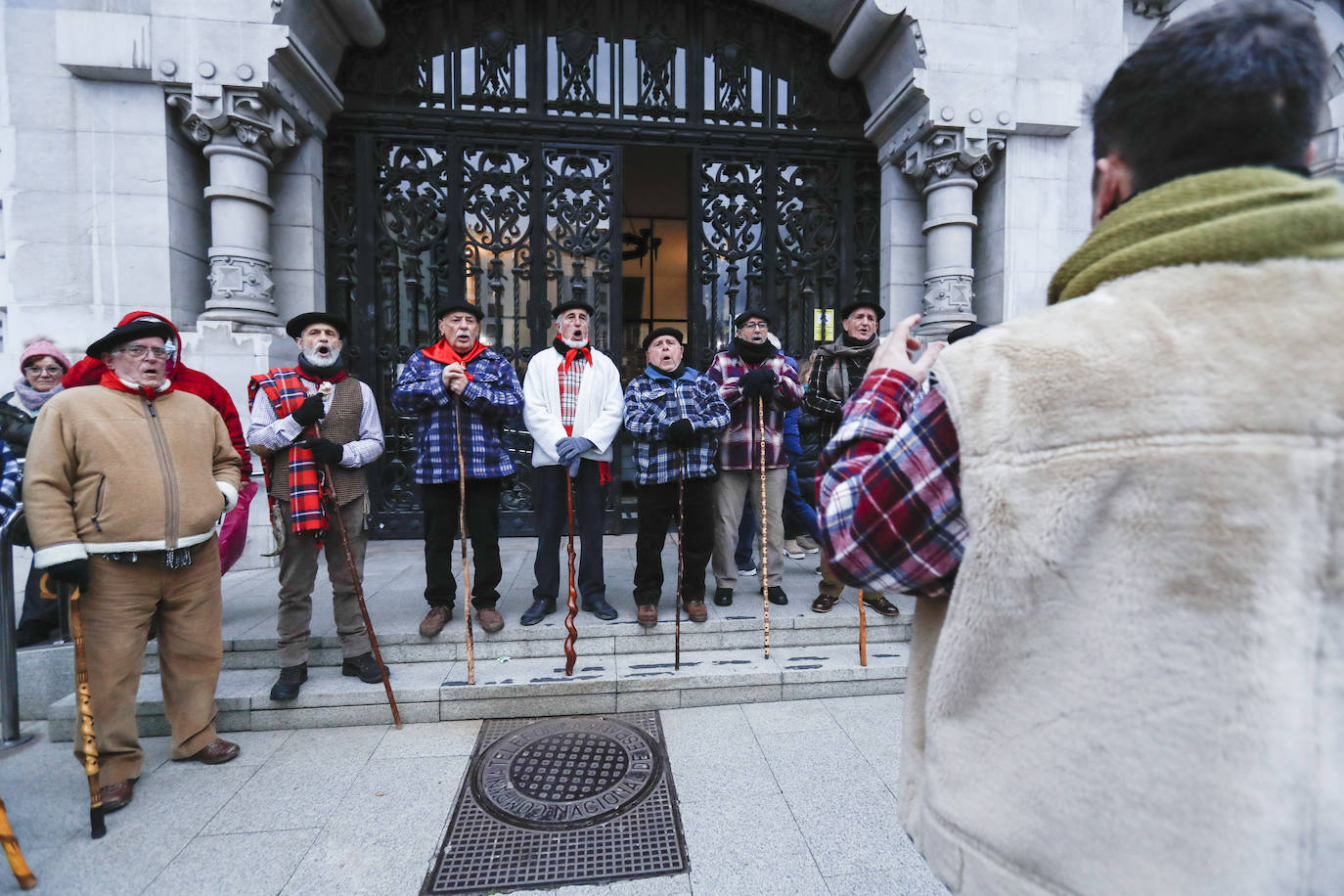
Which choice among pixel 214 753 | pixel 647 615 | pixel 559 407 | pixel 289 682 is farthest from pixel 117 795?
pixel 559 407

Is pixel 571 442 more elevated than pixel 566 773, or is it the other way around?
pixel 571 442

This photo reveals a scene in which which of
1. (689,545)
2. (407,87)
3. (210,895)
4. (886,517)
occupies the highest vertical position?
(407,87)

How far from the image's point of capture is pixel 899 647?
4730 millimetres

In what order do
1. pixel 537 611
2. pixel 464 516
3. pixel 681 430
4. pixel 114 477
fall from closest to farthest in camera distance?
pixel 114 477
pixel 464 516
pixel 681 430
pixel 537 611

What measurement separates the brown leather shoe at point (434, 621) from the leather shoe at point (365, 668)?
1.14 ft

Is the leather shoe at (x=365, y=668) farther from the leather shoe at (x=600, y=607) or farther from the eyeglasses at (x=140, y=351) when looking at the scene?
the eyeglasses at (x=140, y=351)

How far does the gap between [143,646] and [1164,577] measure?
4.36m

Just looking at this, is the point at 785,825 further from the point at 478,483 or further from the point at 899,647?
the point at 478,483

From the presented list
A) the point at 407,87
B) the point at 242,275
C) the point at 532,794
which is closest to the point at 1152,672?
the point at 532,794

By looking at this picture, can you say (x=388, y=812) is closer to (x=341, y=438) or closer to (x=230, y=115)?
(x=341, y=438)

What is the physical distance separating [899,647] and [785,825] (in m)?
2.14

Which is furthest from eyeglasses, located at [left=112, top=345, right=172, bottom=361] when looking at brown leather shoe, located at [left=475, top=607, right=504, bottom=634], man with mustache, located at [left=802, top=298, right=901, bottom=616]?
man with mustache, located at [left=802, top=298, right=901, bottom=616]

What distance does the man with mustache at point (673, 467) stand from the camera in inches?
185

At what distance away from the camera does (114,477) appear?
10.5 ft
